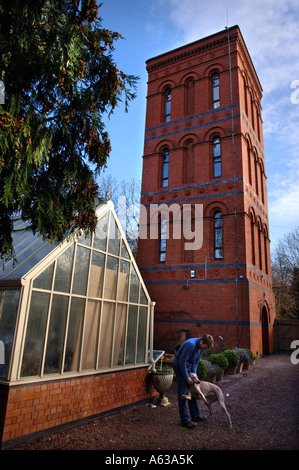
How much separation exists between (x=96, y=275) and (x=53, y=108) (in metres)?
3.52

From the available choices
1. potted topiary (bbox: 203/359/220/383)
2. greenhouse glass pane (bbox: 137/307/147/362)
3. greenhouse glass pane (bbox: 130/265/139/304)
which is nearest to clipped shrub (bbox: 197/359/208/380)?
potted topiary (bbox: 203/359/220/383)

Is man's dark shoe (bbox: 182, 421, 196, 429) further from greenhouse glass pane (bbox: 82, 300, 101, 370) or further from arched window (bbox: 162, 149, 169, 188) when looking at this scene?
arched window (bbox: 162, 149, 169, 188)

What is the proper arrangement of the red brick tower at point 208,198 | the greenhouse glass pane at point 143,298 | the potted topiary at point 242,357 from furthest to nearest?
the red brick tower at point 208,198 < the potted topiary at point 242,357 < the greenhouse glass pane at point 143,298

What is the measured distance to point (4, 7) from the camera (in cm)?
427

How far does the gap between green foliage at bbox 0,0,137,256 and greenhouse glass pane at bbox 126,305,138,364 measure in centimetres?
338

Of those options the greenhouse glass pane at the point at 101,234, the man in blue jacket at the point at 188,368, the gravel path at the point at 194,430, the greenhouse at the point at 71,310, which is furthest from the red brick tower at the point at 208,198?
the greenhouse glass pane at the point at 101,234

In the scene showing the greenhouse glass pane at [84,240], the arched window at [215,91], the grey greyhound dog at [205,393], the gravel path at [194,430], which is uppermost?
the arched window at [215,91]

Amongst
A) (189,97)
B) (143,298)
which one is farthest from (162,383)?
(189,97)

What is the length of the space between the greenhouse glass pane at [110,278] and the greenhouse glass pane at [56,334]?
1.35 meters

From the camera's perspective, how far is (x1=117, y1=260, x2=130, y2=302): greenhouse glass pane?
7691 millimetres

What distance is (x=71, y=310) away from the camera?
20.3ft

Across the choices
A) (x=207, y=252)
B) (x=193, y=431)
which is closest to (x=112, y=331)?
(x=193, y=431)

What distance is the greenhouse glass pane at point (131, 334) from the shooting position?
7752mm

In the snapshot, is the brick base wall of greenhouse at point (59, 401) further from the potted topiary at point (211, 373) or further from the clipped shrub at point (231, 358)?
the clipped shrub at point (231, 358)
